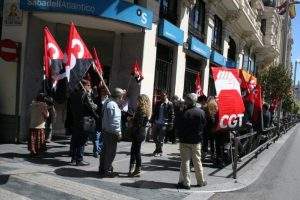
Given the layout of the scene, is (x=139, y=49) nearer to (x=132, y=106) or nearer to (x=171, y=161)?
(x=132, y=106)

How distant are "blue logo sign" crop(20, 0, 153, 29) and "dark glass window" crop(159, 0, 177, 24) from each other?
3444mm

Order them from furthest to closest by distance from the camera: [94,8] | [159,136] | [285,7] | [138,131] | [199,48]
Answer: [285,7] → [199,48] → [94,8] → [159,136] → [138,131]

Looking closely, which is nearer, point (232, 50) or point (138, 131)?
point (138, 131)

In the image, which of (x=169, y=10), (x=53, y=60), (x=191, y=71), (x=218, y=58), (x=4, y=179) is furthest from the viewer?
(x=218, y=58)

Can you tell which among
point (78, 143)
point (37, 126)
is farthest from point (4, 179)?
point (37, 126)

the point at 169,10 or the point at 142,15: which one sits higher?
the point at 169,10

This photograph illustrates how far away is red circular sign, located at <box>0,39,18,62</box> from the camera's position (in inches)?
542

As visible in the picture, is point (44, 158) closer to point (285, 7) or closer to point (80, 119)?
point (80, 119)

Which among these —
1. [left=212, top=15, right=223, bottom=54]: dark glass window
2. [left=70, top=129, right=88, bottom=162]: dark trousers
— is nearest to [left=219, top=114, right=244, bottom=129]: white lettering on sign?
[left=70, top=129, right=88, bottom=162]: dark trousers

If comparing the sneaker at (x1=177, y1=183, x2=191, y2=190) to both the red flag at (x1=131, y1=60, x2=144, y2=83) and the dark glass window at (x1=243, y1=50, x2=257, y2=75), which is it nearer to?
the red flag at (x1=131, y1=60, x2=144, y2=83)

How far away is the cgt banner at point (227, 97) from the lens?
11648mm

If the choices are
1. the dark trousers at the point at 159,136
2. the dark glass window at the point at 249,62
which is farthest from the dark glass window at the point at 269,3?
the dark trousers at the point at 159,136

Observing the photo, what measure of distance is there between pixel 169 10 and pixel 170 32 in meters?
1.50

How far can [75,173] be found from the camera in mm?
10141
